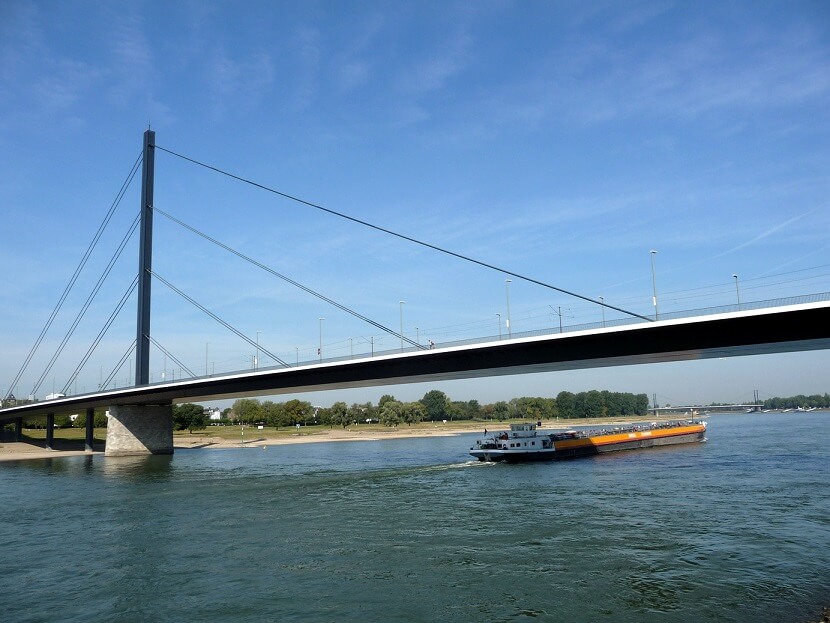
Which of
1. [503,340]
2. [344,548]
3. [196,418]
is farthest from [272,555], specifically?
[196,418]

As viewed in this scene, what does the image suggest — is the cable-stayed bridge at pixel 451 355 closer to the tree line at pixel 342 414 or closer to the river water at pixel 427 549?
the river water at pixel 427 549

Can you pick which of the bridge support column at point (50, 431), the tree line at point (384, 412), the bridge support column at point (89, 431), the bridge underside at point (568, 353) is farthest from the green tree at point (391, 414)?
the bridge underside at point (568, 353)

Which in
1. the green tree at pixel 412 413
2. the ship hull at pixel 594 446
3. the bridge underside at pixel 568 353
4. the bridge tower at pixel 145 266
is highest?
the bridge tower at pixel 145 266

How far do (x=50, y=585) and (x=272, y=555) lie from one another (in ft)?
20.5

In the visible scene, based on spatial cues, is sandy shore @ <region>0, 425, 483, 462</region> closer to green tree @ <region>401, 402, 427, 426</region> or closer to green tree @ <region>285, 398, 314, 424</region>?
green tree @ <region>401, 402, 427, 426</region>

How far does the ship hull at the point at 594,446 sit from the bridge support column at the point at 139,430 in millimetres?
36694

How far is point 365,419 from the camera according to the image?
163375 millimetres

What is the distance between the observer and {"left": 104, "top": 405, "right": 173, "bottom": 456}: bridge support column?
68438 mm

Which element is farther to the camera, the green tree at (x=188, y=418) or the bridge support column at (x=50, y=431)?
the green tree at (x=188, y=418)

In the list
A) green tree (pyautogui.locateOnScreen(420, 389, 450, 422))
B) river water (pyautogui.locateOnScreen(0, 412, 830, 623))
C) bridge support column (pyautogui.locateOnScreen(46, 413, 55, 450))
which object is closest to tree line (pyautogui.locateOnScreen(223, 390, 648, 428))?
green tree (pyautogui.locateOnScreen(420, 389, 450, 422))

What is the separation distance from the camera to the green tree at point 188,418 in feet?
373

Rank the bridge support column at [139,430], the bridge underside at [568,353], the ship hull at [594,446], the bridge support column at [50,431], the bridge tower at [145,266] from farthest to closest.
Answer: the bridge support column at [50,431]
the bridge support column at [139,430]
the bridge tower at [145,266]
the ship hull at [594,446]
the bridge underside at [568,353]

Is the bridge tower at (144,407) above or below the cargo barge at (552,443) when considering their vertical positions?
above

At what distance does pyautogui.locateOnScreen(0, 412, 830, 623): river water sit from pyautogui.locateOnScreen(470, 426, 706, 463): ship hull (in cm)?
1511
